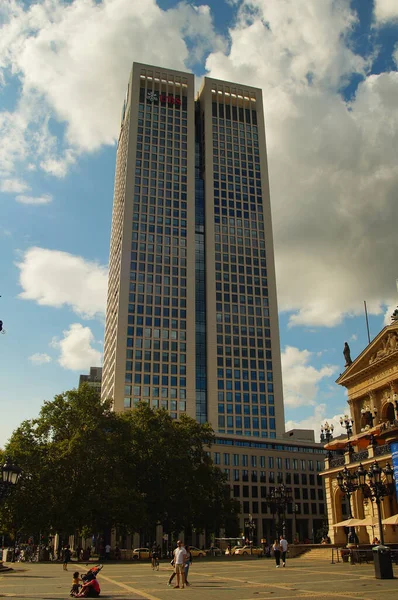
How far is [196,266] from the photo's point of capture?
125750mm

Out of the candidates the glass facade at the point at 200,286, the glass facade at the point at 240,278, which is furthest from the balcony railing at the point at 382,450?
the glass facade at the point at 200,286

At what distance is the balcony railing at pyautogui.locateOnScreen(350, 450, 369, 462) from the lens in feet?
145

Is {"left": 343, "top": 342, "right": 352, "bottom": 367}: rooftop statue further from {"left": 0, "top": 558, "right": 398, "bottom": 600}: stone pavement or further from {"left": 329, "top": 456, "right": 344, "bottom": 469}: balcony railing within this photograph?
{"left": 0, "top": 558, "right": 398, "bottom": 600}: stone pavement

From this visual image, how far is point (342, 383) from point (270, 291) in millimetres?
71176

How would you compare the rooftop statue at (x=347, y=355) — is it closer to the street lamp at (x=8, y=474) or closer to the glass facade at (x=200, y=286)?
the street lamp at (x=8, y=474)

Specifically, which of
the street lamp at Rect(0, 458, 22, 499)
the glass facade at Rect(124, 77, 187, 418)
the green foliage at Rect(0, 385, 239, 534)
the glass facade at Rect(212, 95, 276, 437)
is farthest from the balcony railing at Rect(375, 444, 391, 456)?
the glass facade at Rect(212, 95, 276, 437)

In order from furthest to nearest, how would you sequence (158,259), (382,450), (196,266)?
(196,266), (158,259), (382,450)

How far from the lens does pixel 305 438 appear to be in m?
126

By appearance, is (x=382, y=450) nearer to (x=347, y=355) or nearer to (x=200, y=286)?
(x=347, y=355)

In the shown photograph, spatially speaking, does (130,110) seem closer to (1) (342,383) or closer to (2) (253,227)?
(2) (253,227)

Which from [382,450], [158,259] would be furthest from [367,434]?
[158,259]

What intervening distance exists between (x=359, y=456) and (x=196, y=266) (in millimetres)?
84707

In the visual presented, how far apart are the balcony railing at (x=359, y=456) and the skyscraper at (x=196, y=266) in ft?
206

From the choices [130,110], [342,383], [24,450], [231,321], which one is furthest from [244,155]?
[24,450]
